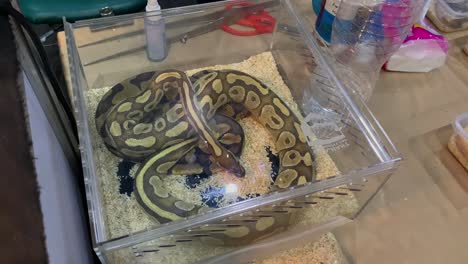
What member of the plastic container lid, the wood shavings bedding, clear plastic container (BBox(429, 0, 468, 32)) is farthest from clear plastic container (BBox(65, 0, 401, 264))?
clear plastic container (BBox(429, 0, 468, 32))

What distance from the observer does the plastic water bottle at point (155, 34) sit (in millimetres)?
1116

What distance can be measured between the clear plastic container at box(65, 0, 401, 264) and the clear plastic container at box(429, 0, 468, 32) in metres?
0.52

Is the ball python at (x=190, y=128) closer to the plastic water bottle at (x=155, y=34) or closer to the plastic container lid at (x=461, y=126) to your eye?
the plastic water bottle at (x=155, y=34)

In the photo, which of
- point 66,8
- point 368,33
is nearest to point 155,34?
point 66,8

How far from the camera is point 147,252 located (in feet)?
2.63

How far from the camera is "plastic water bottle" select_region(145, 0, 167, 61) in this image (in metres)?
1.12

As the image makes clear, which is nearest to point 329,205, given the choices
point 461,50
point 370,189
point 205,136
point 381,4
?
point 370,189

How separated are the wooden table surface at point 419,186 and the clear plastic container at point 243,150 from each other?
0.08 meters

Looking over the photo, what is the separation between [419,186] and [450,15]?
0.62 meters

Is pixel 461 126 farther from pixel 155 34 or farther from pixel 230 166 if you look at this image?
pixel 155 34

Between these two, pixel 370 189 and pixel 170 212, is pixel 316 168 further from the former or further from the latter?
pixel 170 212

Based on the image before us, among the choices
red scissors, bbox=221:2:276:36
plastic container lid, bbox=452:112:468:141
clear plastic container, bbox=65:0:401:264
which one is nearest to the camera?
clear plastic container, bbox=65:0:401:264

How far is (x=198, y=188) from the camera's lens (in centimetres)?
97

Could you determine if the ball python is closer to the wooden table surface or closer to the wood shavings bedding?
the wood shavings bedding
